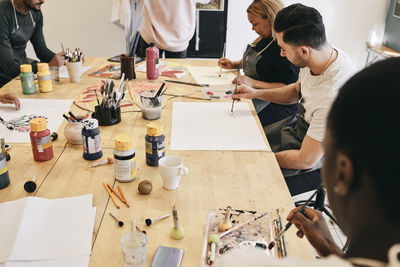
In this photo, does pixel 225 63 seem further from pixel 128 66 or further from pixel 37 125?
pixel 37 125

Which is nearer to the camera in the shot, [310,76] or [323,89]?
[323,89]

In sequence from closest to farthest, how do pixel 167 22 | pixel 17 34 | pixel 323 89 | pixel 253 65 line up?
pixel 323 89 → pixel 253 65 → pixel 17 34 → pixel 167 22

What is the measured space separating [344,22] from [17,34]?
11.0ft

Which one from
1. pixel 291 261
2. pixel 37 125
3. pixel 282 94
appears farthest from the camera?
pixel 282 94

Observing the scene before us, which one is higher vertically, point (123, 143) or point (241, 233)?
point (123, 143)

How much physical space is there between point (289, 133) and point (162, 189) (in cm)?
97

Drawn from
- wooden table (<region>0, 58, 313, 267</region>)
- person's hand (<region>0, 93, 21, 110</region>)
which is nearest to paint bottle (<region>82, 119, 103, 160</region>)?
wooden table (<region>0, 58, 313, 267</region>)

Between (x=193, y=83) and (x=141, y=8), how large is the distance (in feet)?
2.13

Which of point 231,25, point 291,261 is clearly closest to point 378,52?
point 231,25

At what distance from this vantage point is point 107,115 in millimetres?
1715

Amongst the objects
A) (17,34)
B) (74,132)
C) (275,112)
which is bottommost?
(275,112)

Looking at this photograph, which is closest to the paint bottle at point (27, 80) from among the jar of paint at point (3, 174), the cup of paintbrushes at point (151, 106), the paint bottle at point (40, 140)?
the cup of paintbrushes at point (151, 106)

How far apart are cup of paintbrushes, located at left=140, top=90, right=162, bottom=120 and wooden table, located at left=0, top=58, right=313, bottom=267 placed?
201 mm

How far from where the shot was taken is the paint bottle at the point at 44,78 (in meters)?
2.08
